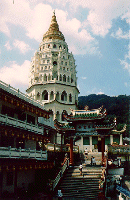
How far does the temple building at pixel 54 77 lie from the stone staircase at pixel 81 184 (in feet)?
84.5

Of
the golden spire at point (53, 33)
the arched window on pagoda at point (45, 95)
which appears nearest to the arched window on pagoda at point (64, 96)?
the arched window on pagoda at point (45, 95)

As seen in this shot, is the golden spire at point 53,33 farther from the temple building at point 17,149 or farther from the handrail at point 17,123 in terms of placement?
the handrail at point 17,123

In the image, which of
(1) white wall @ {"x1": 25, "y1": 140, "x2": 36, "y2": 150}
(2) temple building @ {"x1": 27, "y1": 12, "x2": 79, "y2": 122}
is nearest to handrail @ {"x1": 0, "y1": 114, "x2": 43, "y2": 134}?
(1) white wall @ {"x1": 25, "y1": 140, "x2": 36, "y2": 150}

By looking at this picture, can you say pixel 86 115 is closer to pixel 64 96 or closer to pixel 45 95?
pixel 64 96

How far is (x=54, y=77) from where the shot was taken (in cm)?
5653

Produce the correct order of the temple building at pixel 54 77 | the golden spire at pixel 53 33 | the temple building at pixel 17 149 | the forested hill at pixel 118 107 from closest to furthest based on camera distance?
the temple building at pixel 17 149 < the temple building at pixel 54 77 < the golden spire at pixel 53 33 < the forested hill at pixel 118 107

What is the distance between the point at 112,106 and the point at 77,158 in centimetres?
7918

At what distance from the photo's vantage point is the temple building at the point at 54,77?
176 feet

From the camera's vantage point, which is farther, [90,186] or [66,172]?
[66,172]

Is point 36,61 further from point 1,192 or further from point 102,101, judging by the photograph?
point 102,101

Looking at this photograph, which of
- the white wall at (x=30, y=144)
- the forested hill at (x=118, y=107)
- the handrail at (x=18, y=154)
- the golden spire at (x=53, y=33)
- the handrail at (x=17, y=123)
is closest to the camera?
the handrail at (x=18, y=154)

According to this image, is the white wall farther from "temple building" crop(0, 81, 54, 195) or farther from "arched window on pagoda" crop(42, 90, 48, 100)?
"arched window on pagoda" crop(42, 90, 48, 100)

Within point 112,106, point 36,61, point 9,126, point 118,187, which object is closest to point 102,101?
point 112,106

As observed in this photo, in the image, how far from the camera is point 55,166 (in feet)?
95.4
